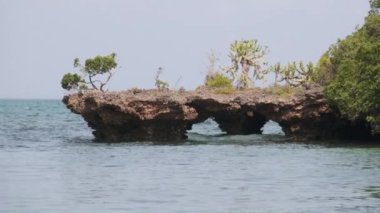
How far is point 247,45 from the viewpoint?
57.8 meters

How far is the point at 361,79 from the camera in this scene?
128 feet

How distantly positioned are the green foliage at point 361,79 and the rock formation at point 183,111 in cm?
243

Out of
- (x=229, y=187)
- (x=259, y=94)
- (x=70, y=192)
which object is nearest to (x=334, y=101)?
(x=259, y=94)

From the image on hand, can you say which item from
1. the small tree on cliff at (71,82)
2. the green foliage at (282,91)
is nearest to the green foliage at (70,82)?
the small tree on cliff at (71,82)

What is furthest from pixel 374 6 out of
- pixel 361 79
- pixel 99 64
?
pixel 99 64

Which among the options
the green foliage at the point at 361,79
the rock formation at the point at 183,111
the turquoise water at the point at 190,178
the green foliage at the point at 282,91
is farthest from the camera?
the green foliage at the point at 282,91

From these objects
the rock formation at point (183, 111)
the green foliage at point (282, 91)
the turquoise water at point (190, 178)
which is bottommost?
the turquoise water at point (190, 178)

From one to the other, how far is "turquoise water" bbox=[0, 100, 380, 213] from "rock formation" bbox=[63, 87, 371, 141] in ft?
10.8

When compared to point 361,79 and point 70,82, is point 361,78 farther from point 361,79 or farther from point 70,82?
Answer: point 70,82

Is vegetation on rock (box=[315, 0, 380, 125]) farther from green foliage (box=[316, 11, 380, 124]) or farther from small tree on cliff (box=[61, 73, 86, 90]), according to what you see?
small tree on cliff (box=[61, 73, 86, 90])

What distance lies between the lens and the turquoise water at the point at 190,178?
1859 centimetres

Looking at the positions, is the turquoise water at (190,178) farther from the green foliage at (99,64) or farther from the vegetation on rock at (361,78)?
the green foliage at (99,64)

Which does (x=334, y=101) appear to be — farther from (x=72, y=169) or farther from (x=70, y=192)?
(x=70, y=192)

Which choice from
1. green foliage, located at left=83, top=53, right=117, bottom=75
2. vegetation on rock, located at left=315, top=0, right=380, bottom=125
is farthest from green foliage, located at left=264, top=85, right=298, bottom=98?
green foliage, located at left=83, top=53, right=117, bottom=75
